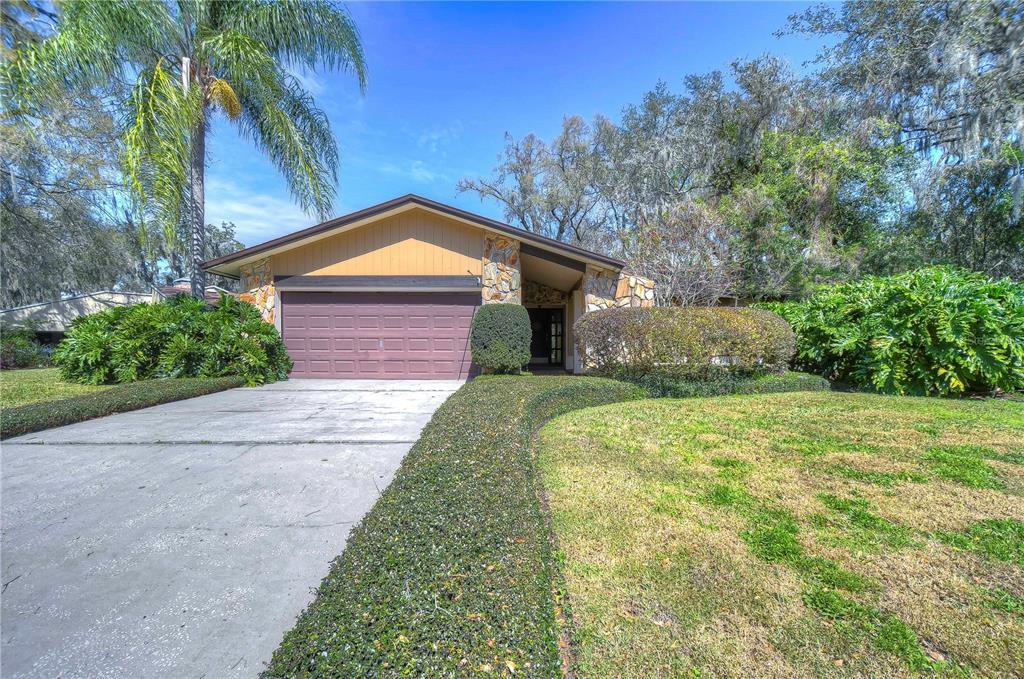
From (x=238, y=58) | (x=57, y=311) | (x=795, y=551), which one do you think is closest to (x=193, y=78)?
(x=238, y=58)

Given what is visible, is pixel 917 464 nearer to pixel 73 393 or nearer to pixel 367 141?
pixel 73 393

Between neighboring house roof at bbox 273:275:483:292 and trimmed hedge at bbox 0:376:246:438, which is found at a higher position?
neighboring house roof at bbox 273:275:483:292

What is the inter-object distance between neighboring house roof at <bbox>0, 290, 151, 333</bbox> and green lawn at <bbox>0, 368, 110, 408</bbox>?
19.1 ft

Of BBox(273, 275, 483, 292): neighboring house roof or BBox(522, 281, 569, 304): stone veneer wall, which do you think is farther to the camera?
BBox(522, 281, 569, 304): stone veneer wall

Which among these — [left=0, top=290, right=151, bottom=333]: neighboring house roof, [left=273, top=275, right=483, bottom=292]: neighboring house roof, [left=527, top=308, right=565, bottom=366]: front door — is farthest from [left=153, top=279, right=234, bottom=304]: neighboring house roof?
[left=527, top=308, right=565, bottom=366]: front door

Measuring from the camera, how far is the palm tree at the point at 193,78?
8.55 meters

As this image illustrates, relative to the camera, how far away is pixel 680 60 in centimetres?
1482

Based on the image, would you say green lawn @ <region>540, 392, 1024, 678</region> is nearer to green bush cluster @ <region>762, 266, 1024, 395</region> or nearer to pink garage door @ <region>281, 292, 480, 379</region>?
green bush cluster @ <region>762, 266, 1024, 395</region>

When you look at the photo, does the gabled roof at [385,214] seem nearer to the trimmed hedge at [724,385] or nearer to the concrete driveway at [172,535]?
the trimmed hedge at [724,385]

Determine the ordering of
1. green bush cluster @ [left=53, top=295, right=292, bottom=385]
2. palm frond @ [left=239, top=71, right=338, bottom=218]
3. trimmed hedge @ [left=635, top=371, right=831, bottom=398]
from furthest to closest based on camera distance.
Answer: palm frond @ [left=239, top=71, right=338, bottom=218] → green bush cluster @ [left=53, top=295, right=292, bottom=385] → trimmed hedge @ [left=635, top=371, right=831, bottom=398]

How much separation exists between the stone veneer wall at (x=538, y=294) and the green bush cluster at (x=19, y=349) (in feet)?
47.1

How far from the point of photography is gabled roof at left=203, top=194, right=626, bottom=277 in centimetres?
928

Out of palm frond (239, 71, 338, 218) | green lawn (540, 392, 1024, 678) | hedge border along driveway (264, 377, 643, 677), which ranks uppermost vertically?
palm frond (239, 71, 338, 218)

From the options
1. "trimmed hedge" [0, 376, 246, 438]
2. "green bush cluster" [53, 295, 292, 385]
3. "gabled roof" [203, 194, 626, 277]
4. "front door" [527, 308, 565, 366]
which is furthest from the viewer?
"front door" [527, 308, 565, 366]
